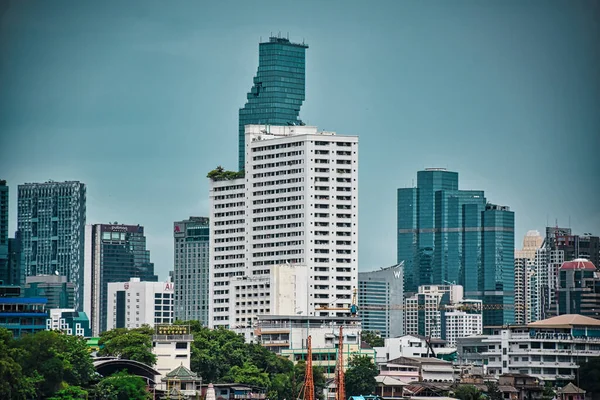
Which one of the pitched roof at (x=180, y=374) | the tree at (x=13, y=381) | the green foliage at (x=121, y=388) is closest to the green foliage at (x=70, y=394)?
the tree at (x=13, y=381)

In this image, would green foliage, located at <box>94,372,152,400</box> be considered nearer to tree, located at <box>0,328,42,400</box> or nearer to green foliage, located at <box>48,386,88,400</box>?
green foliage, located at <box>48,386,88,400</box>

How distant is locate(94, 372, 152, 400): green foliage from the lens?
189 meters

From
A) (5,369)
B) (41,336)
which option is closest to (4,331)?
(41,336)

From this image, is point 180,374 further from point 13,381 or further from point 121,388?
point 13,381

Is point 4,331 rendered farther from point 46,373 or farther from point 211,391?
point 211,391

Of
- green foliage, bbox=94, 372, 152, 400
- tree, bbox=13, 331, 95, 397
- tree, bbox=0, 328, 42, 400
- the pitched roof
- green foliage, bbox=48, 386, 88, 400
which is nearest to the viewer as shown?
tree, bbox=0, 328, 42, 400

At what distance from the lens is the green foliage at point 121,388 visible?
189000 millimetres

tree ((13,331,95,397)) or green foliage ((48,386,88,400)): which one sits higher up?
tree ((13,331,95,397))

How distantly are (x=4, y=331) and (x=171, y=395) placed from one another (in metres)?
20.1

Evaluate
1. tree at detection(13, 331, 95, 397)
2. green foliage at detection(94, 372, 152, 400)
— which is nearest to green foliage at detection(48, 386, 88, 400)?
tree at detection(13, 331, 95, 397)

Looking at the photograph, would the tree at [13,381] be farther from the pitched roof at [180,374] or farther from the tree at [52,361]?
the pitched roof at [180,374]

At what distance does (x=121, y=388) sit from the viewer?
626ft

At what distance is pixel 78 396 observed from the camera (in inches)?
7210

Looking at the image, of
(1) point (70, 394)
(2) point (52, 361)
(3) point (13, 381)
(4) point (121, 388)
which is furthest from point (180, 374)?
(3) point (13, 381)
